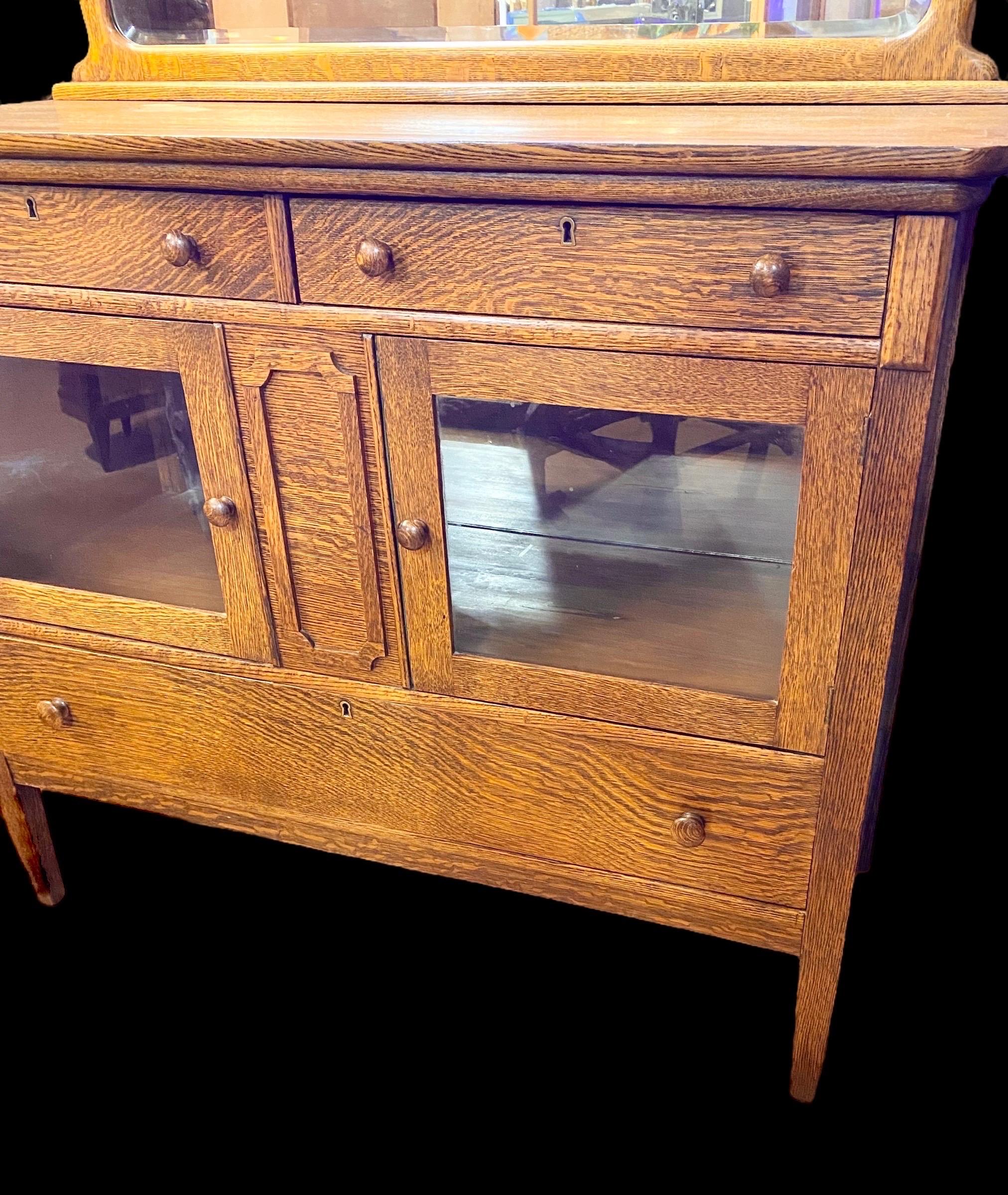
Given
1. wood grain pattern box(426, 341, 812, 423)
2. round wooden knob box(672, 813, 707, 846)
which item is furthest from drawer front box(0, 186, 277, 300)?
round wooden knob box(672, 813, 707, 846)

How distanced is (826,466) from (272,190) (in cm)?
61

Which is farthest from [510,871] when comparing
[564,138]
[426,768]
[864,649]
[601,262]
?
[564,138]

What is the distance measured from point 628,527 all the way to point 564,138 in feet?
1.32

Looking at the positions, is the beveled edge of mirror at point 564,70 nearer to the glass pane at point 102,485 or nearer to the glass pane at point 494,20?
the glass pane at point 494,20

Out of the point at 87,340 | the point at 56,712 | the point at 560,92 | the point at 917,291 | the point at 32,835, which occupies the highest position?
the point at 560,92

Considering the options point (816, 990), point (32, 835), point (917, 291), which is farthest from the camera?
point (32, 835)

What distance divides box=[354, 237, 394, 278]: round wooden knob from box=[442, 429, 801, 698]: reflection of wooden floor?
18 centimetres

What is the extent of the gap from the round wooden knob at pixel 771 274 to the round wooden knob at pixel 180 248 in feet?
1.91

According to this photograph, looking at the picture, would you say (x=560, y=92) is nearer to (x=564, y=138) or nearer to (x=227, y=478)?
(x=564, y=138)

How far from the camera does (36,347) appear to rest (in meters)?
1.27

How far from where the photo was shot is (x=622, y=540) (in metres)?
1.20

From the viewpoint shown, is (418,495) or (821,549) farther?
(418,495)

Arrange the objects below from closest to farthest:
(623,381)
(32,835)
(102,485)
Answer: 1. (623,381)
2. (102,485)
3. (32,835)

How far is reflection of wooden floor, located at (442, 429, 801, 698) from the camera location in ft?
3.65
